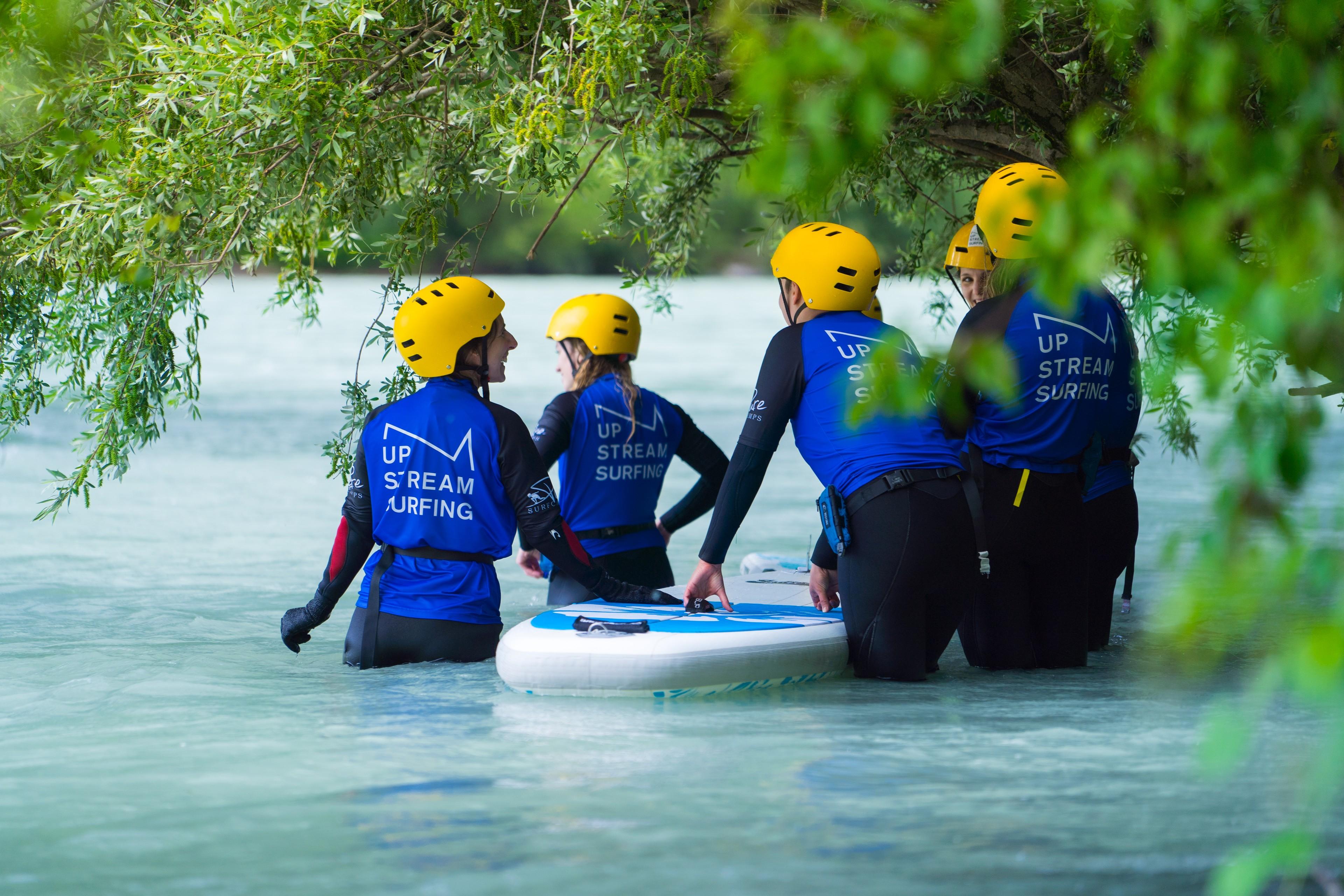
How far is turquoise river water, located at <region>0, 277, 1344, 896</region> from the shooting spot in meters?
3.22

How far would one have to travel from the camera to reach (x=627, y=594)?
5.24 m

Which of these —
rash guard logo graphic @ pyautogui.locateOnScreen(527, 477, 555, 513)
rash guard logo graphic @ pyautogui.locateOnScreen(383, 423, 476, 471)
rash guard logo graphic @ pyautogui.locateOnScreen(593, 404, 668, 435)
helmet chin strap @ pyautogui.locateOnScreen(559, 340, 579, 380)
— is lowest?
rash guard logo graphic @ pyautogui.locateOnScreen(527, 477, 555, 513)

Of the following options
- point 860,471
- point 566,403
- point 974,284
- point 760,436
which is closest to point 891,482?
point 860,471

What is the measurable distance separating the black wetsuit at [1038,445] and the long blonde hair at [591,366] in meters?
1.70

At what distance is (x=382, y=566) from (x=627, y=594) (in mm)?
884

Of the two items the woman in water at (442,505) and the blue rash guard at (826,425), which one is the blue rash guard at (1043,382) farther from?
the woman in water at (442,505)

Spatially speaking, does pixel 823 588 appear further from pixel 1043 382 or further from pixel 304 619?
pixel 304 619

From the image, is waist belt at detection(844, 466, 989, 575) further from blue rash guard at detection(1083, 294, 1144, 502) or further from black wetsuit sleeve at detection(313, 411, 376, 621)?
black wetsuit sleeve at detection(313, 411, 376, 621)

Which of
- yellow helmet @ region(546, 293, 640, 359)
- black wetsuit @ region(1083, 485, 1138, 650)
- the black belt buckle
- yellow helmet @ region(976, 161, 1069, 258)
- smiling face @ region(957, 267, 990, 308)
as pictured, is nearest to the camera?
the black belt buckle

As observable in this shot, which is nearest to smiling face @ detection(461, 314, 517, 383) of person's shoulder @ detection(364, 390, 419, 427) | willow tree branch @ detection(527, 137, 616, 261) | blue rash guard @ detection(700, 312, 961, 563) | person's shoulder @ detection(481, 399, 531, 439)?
person's shoulder @ detection(481, 399, 531, 439)

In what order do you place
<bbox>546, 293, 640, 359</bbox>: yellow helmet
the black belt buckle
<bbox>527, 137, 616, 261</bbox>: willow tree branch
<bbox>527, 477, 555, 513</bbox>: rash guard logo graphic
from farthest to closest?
1. <bbox>546, 293, 640, 359</bbox>: yellow helmet
2. <bbox>527, 137, 616, 261</bbox>: willow tree branch
3. <bbox>527, 477, 555, 513</bbox>: rash guard logo graphic
4. the black belt buckle

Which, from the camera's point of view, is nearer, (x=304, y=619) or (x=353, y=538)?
(x=353, y=538)

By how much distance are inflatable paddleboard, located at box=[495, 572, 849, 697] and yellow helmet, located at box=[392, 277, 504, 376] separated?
98 centimetres

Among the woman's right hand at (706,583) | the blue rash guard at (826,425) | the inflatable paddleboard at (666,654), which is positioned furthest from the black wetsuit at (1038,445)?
the woman's right hand at (706,583)
